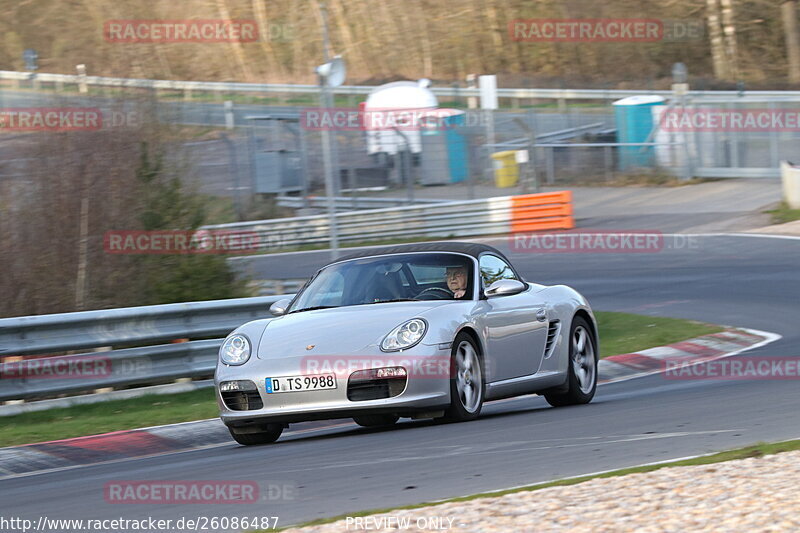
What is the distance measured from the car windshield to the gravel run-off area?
135 inches

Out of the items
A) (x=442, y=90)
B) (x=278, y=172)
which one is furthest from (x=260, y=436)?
(x=442, y=90)

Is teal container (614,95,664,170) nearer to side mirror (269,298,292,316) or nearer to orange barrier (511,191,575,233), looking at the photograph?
orange barrier (511,191,575,233)

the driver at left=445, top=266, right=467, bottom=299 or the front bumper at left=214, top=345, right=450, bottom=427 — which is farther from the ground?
the driver at left=445, top=266, right=467, bottom=299

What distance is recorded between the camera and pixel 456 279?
30.8 ft

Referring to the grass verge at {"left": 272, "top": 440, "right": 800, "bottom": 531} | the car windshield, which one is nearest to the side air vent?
the car windshield

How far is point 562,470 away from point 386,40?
52139mm

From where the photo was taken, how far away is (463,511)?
547 cm

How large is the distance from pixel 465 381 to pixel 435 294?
758 mm

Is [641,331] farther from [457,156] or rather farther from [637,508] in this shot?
[457,156]

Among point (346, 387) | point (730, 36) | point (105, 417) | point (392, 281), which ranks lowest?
point (105, 417)

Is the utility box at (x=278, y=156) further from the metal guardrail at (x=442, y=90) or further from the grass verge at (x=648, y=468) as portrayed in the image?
the grass verge at (x=648, y=468)

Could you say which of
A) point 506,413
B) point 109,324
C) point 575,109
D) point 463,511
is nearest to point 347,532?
point 463,511

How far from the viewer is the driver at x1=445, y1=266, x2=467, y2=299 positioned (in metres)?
9.28

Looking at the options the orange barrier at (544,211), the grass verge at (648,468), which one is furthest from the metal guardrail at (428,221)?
the grass verge at (648,468)
